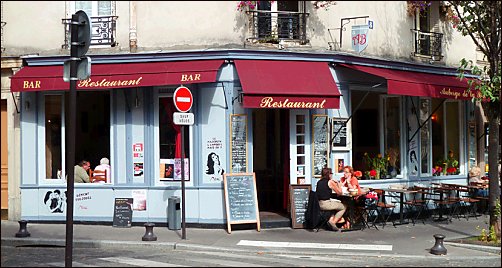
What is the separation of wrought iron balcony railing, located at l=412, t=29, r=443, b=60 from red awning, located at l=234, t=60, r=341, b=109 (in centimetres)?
390

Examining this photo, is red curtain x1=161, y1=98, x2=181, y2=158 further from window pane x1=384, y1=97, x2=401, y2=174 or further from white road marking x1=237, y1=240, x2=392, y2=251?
window pane x1=384, y1=97, x2=401, y2=174

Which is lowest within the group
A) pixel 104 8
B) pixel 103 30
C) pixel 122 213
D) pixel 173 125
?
pixel 122 213

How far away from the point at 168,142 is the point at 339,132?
384 cm

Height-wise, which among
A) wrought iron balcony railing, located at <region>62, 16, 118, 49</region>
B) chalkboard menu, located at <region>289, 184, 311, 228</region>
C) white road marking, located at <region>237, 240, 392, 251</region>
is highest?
wrought iron balcony railing, located at <region>62, 16, 118, 49</region>

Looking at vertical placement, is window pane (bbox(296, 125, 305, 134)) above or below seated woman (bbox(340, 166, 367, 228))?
above

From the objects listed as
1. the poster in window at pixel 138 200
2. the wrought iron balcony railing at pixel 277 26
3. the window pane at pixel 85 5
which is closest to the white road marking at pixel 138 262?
the poster in window at pixel 138 200

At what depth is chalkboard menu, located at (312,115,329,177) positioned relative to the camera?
16.1 meters

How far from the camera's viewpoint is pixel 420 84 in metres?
16.5

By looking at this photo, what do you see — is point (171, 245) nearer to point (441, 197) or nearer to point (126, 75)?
point (126, 75)

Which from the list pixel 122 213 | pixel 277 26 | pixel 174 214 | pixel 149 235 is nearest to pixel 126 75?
pixel 122 213

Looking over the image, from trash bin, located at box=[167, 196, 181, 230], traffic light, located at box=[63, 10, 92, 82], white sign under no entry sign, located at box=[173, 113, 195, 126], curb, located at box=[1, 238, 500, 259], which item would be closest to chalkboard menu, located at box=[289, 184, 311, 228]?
trash bin, located at box=[167, 196, 181, 230]

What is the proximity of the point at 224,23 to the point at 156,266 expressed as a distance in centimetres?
667

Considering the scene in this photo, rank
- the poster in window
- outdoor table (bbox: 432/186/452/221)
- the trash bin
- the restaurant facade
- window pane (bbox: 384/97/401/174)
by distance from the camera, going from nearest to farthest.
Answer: the trash bin < the restaurant facade < the poster in window < outdoor table (bbox: 432/186/452/221) < window pane (bbox: 384/97/401/174)

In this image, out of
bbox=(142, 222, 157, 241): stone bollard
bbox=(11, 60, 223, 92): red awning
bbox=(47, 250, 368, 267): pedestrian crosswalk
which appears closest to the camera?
bbox=(47, 250, 368, 267): pedestrian crosswalk
